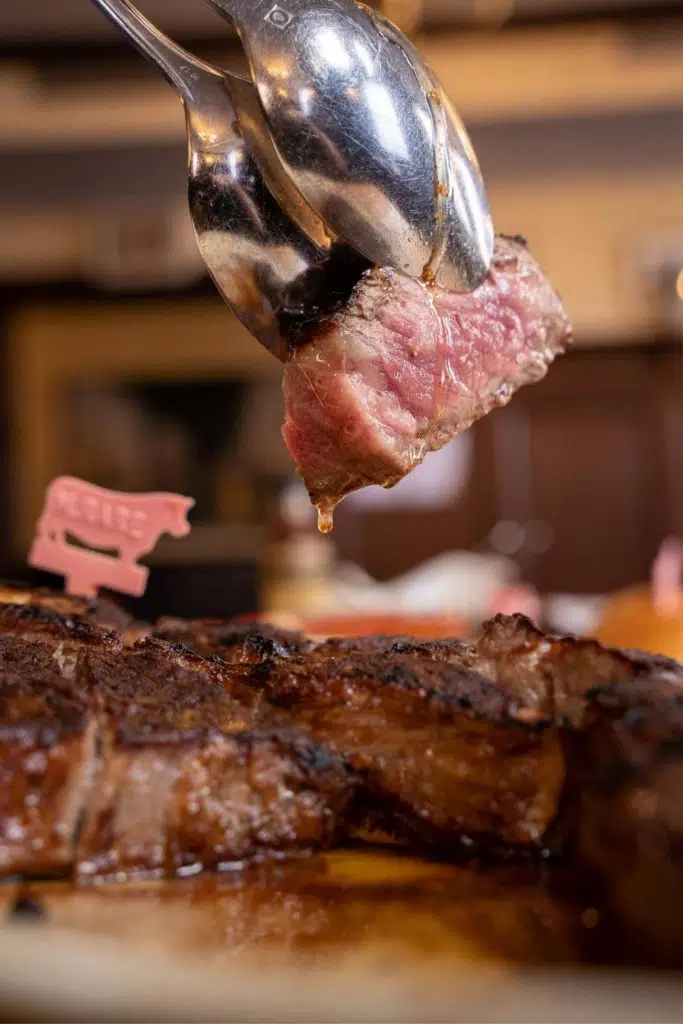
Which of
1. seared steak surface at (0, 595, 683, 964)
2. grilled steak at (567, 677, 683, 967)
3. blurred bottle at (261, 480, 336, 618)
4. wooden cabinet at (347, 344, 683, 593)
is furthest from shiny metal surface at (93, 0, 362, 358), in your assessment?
wooden cabinet at (347, 344, 683, 593)

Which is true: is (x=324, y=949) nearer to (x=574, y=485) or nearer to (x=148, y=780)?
(x=148, y=780)

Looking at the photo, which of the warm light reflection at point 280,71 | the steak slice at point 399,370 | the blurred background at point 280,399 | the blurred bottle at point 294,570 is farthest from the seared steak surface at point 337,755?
the blurred background at point 280,399

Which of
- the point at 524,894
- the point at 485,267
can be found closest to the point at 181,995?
the point at 524,894

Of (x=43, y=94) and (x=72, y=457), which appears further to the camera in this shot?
(x=72, y=457)

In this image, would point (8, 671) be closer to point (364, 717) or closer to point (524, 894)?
point (364, 717)

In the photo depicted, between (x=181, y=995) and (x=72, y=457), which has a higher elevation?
(x=72, y=457)

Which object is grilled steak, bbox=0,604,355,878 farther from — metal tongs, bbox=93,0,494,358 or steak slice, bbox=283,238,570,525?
metal tongs, bbox=93,0,494,358

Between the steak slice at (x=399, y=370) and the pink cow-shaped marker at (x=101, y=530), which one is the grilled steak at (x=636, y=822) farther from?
the pink cow-shaped marker at (x=101, y=530)
